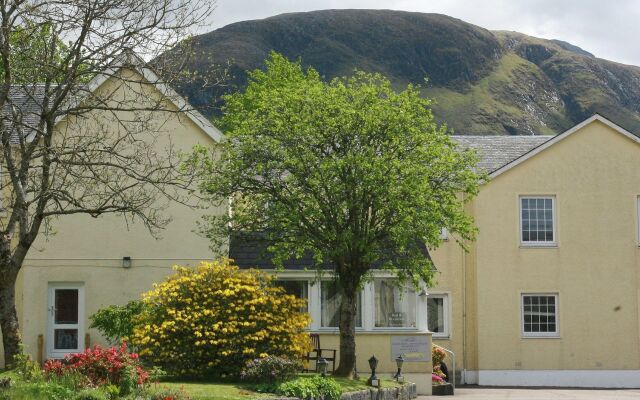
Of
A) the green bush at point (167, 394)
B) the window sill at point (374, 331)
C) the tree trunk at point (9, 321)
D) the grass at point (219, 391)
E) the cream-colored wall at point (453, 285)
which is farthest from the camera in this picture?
the cream-colored wall at point (453, 285)

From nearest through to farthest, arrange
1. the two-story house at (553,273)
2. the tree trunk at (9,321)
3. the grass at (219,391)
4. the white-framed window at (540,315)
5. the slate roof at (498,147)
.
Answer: the grass at (219,391), the tree trunk at (9,321), the two-story house at (553,273), the white-framed window at (540,315), the slate roof at (498,147)

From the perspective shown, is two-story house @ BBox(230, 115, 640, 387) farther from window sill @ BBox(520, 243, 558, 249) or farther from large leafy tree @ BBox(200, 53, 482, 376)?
large leafy tree @ BBox(200, 53, 482, 376)

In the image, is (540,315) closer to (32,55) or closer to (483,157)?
(483,157)

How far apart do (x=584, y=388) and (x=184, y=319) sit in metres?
16.0

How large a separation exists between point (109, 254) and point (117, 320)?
11.8 ft

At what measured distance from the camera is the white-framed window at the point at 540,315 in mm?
35031

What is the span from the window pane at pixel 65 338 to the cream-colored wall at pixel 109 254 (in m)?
0.42

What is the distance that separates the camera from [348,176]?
24.4m

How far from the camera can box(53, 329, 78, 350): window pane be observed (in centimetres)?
2927

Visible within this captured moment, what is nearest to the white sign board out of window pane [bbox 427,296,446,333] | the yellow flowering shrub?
the yellow flowering shrub

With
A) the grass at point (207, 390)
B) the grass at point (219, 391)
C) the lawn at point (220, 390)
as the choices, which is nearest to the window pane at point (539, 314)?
the grass at point (207, 390)

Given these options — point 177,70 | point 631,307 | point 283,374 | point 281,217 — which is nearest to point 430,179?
point 281,217

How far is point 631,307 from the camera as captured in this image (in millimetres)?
34969

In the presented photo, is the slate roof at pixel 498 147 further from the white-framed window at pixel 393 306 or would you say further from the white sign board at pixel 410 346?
the white sign board at pixel 410 346
